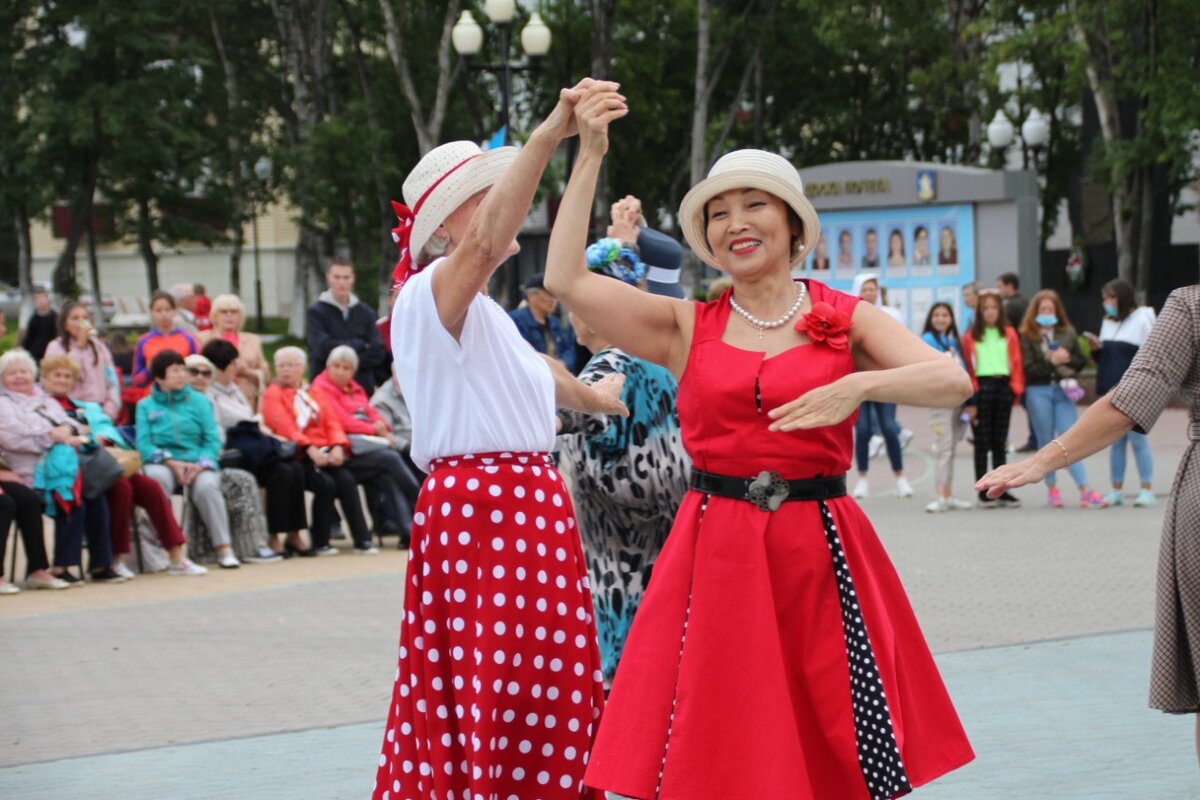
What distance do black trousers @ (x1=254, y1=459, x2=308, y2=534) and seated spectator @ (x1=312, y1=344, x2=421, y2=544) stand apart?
59cm

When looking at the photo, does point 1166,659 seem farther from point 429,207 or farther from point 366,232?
point 366,232

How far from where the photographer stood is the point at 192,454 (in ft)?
40.9

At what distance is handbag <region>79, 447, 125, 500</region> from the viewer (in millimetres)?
11609

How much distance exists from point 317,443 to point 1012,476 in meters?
9.11

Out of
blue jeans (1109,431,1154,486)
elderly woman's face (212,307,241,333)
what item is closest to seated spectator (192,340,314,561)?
elderly woman's face (212,307,241,333)

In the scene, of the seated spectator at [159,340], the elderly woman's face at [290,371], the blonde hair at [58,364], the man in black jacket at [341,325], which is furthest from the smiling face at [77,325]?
Result: the blonde hair at [58,364]

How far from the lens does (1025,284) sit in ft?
86.4

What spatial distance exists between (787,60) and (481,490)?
38.8 meters

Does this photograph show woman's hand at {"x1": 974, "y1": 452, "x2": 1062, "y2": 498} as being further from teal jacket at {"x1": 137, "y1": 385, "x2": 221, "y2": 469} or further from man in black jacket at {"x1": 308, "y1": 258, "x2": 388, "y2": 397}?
man in black jacket at {"x1": 308, "y1": 258, "x2": 388, "y2": 397}

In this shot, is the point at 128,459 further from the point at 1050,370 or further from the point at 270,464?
the point at 1050,370

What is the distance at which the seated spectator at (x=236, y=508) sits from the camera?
1266 cm

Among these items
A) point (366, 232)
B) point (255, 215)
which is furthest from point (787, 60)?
point (255, 215)

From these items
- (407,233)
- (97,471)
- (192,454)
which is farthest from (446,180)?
(192,454)

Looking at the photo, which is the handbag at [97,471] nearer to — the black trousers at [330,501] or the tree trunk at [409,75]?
the black trousers at [330,501]
